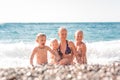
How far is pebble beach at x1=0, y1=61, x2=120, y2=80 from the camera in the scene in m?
5.57

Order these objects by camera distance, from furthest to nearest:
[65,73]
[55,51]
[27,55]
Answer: [27,55], [55,51], [65,73]

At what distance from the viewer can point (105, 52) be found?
52.6 ft

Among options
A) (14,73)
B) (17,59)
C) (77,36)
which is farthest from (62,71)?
(17,59)

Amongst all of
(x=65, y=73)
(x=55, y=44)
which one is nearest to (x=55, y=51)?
(x=55, y=44)

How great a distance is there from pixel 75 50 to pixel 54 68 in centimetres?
183

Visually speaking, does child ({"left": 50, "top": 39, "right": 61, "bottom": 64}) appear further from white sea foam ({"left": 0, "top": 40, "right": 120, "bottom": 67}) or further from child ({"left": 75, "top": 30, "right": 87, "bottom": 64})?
white sea foam ({"left": 0, "top": 40, "right": 120, "bottom": 67})

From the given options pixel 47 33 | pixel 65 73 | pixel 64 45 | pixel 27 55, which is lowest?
pixel 47 33

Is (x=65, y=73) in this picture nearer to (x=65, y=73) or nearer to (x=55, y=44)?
(x=65, y=73)

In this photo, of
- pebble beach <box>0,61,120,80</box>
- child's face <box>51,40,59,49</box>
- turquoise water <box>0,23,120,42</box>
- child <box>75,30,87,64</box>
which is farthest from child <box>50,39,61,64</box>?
turquoise water <box>0,23,120,42</box>

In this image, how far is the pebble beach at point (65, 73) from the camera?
5.57 meters

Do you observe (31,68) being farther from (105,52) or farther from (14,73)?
(105,52)

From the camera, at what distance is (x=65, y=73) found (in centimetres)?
591

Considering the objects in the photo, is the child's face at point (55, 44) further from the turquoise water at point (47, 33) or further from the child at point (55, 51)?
the turquoise water at point (47, 33)

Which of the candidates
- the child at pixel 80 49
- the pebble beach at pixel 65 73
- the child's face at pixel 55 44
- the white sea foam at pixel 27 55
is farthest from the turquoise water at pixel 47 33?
the pebble beach at pixel 65 73
